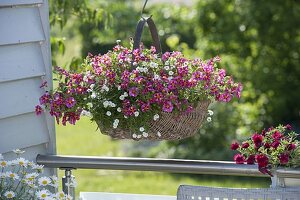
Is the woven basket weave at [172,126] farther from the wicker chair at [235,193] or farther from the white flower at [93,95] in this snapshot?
the wicker chair at [235,193]

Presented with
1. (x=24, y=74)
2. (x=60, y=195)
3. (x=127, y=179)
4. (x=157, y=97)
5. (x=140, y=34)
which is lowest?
(x=127, y=179)

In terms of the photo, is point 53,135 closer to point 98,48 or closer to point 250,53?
point 250,53

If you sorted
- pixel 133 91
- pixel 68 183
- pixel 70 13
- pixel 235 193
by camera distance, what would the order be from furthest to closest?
pixel 70 13 < pixel 68 183 < pixel 133 91 < pixel 235 193

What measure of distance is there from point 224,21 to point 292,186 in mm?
4786

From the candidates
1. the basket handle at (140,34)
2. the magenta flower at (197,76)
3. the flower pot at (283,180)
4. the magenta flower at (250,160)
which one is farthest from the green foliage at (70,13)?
the flower pot at (283,180)

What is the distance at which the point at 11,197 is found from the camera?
2602 mm

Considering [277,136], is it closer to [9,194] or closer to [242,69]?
[9,194]

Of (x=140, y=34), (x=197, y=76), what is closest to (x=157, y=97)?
(x=197, y=76)

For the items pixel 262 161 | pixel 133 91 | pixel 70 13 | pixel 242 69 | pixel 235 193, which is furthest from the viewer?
pixel 242 69

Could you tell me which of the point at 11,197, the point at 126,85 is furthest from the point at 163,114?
the point at 11,197

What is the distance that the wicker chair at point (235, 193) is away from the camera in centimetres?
241

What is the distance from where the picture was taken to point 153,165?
2.75m

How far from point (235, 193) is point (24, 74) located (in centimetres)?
102

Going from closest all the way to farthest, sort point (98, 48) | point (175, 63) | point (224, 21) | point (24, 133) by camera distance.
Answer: point (175, 63) → point (24, 133) → point (224, 21) → point (98, 48)
